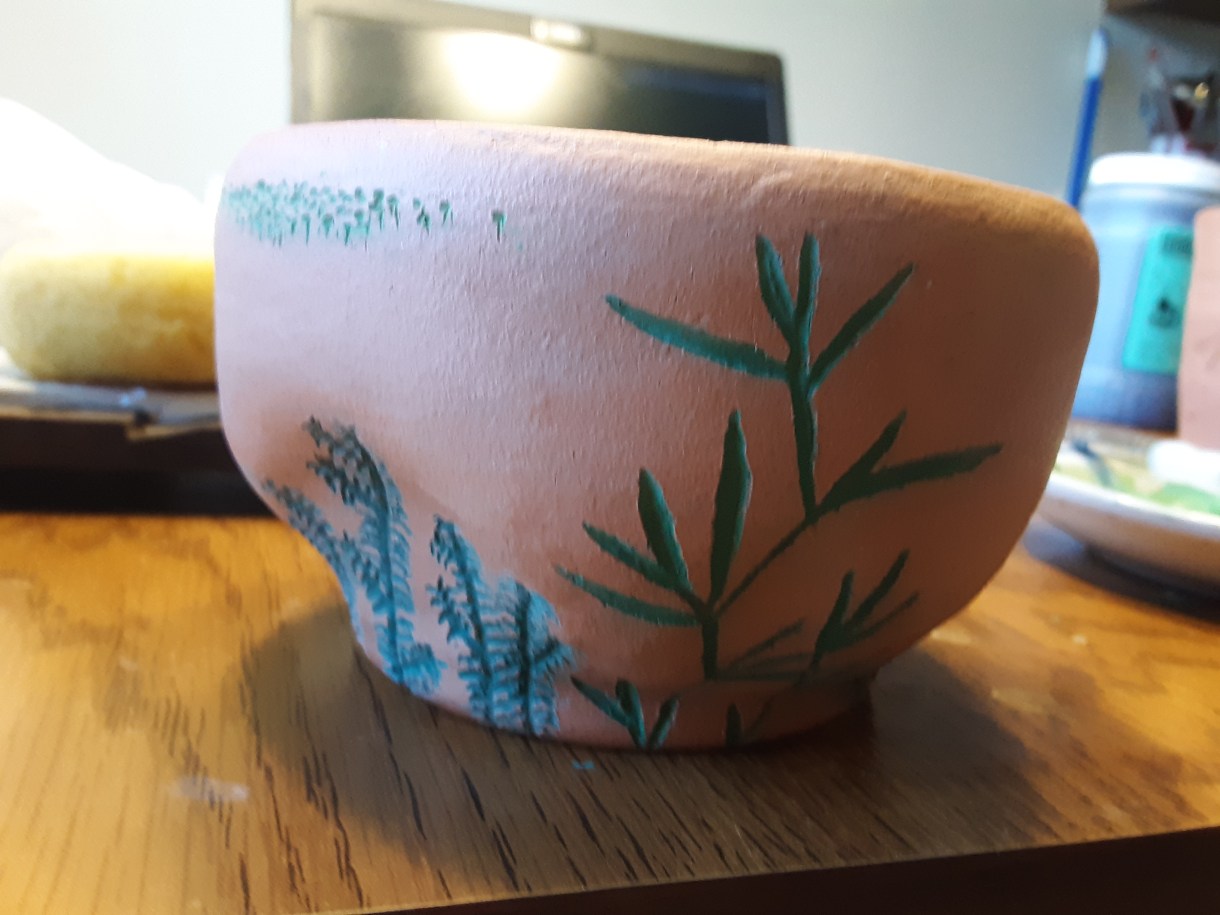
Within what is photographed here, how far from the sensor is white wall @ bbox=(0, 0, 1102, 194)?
1.72ft

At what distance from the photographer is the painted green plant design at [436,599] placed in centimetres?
15

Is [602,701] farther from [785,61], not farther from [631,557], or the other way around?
[785,61]

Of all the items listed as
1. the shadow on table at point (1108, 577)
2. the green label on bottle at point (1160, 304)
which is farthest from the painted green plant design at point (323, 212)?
the green label on bottle at point (1160, 304)

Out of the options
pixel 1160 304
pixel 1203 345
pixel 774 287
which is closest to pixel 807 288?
pixel 774 287

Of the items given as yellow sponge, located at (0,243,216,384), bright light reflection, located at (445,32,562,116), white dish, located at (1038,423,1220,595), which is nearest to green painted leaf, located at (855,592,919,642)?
white dish, located at (1038,423,1220,595)

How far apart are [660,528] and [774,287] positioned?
4 centimetres

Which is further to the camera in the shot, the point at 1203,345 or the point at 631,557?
the point at 1203,345

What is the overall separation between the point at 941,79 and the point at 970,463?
2.20ft

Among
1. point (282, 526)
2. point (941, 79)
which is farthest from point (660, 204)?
point (941, 79)

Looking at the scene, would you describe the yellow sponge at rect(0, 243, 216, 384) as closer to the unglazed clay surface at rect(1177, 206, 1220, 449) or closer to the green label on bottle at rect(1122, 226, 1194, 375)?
the unglazed clay surface at rect(1177, 206, 1220, 449)

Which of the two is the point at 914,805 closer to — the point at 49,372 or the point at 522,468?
the point at 522,468

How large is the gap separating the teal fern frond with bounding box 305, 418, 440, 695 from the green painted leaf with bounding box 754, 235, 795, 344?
0.22 feet

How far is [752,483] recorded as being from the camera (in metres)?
0.13

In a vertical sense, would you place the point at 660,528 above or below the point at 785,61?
below
